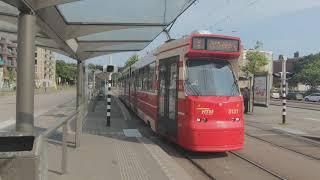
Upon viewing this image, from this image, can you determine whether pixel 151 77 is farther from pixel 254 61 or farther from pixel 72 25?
pixel 254 61

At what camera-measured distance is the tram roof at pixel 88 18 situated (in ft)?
29.7

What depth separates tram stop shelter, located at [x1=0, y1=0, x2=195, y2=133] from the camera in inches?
302

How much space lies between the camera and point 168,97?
49.6ft

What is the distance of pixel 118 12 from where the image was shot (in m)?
11.9

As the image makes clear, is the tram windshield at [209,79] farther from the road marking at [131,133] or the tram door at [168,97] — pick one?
the road marking at [131,133]

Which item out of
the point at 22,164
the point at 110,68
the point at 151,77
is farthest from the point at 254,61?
the point at 22,164

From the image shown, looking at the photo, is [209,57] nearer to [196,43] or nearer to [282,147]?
[196,43]

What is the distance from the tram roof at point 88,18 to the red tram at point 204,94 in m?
1.06

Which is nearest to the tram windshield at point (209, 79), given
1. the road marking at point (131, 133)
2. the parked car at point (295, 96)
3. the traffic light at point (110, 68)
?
the road marking at point (131, 133)

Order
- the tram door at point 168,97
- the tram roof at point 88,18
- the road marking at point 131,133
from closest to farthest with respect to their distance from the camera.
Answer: the tram roof at point 88,18 → the tram door at point 168,97 → the road marking at point 131,133

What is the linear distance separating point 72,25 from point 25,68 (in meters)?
3.79

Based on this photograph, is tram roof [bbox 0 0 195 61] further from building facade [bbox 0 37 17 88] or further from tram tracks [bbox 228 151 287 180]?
building facade [bbox 0 37 17 88]

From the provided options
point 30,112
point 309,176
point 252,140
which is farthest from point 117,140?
point 30,112

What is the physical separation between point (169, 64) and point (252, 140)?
14.1 ft
